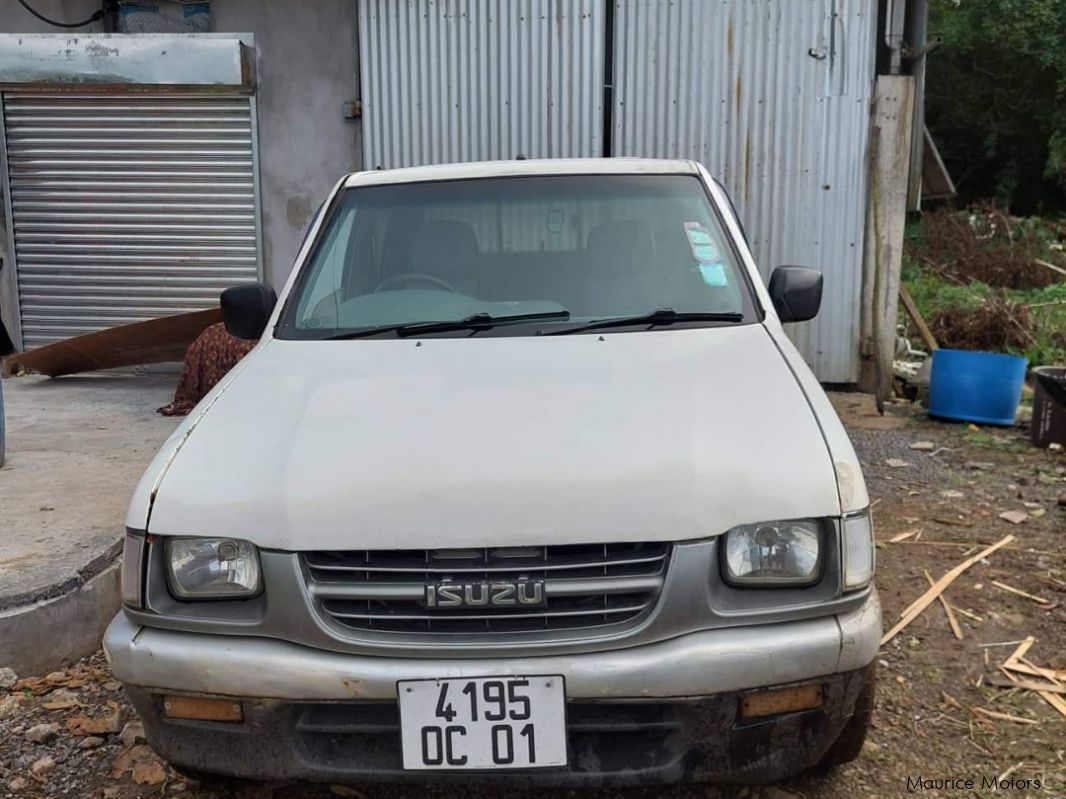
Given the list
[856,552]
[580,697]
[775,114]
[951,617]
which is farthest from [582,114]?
[580,697]

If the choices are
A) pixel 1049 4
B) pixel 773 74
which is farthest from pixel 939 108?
pixel 773 74

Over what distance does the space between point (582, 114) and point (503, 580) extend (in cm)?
567

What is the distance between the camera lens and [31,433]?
5430 millimetres

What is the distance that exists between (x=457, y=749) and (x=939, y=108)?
85.6 feet

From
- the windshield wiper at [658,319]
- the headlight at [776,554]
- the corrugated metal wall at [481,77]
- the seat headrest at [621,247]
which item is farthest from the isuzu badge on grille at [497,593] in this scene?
the corrugated metal wall at [481,77]

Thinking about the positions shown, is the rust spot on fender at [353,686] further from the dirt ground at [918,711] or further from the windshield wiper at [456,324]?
the windshield wiper at [456,324]

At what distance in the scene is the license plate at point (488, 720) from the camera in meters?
1.88

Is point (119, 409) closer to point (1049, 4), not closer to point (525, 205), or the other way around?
point (525, 205)

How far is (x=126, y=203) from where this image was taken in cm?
761

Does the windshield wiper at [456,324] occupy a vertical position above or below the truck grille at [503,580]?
above

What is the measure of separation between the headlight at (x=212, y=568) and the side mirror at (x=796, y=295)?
192 centimetres

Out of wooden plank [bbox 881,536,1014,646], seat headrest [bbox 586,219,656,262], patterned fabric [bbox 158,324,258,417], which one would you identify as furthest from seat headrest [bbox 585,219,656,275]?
patterned fabric [bbox 158,324,258,417]

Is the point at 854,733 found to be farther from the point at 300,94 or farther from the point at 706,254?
the point at 300,94

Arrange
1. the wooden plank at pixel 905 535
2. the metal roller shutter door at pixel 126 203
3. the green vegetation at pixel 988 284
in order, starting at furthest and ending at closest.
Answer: the green vegetation at pixel 988 284
the metal roller shutter door at pixel 126 203
the wooden plank at pixel 905 535
